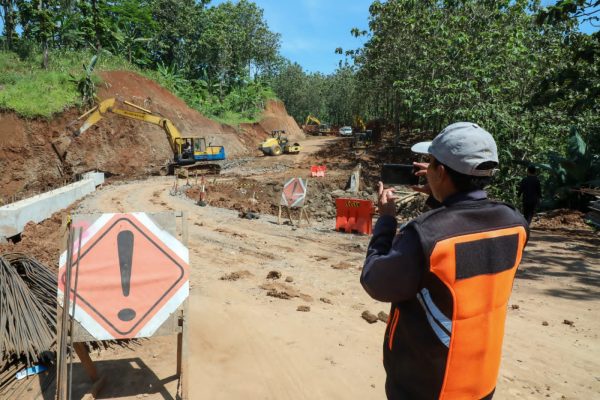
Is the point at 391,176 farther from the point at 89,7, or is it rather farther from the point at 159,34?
the point at 159,34

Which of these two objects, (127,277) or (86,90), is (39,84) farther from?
(127,277)

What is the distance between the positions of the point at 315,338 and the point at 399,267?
3548mm

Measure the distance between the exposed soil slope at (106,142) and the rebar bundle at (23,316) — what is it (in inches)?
646

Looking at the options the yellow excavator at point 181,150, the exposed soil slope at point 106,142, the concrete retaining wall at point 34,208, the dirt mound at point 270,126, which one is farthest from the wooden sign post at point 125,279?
the dirt mound at point 270,126

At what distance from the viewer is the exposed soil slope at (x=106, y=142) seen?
23.7 meters

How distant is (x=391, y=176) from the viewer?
133 inches

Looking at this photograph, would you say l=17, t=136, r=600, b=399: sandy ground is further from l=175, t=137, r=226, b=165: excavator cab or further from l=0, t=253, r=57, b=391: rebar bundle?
l=175, t=137, r=226, b=165: excavator cab

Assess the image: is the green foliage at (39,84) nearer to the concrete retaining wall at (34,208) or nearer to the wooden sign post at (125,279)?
the concrete retaining wall at (34,208)

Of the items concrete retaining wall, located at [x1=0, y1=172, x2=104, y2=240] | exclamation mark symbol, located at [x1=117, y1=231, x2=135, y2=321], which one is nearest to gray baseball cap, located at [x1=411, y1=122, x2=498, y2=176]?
exclamation mark symbol, located at [x1=117, y1=231, x2=135, y2=321]

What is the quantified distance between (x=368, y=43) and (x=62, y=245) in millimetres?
28266

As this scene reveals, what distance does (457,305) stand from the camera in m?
1.73

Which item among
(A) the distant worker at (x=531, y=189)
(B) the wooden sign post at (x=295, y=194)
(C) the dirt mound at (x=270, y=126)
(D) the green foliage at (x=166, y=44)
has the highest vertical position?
(D) the green foliage at (x=166, y=44)

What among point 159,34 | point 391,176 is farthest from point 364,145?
point 391,176

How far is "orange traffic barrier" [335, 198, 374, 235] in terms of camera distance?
12.9 metres
